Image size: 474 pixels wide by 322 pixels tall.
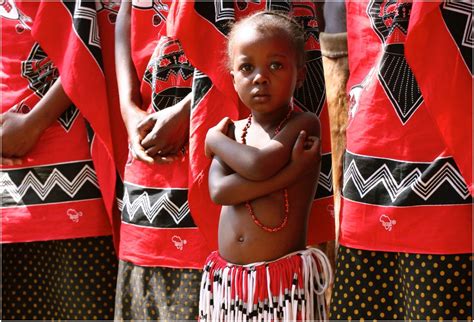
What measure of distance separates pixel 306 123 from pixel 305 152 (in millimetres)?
98

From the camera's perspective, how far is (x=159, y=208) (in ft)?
8.80

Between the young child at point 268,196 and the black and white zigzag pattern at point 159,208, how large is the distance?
0.33 metres

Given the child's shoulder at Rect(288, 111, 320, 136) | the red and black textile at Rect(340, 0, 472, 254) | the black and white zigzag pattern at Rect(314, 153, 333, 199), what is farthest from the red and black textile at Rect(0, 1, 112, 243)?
the red and black textile at Rect(340, 0, 472, 254)

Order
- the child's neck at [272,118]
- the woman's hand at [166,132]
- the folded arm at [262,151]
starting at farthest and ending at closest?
1. the woman's hand at [166,132]
2. the child's neck at [272,118]
3. the folded arm at [262,151]

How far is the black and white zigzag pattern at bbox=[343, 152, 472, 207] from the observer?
2.14 metres

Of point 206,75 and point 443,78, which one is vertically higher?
point 206,75

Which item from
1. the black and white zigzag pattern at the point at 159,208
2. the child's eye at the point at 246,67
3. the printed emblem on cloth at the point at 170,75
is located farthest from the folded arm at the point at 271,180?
the printed emblem on cloth at the point at 170,75

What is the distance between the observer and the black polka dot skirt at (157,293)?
2.63m

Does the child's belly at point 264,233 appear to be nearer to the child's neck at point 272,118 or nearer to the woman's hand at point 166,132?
the child's neck at point 272,118

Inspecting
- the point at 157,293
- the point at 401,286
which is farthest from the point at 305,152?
the point at 157,293

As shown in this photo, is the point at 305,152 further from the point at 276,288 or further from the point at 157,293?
the point at 157,293

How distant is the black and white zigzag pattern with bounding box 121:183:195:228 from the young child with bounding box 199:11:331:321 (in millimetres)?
326

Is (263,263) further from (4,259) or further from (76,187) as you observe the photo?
(4,259)

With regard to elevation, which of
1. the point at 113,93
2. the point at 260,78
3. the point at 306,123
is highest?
the point at 113,93
